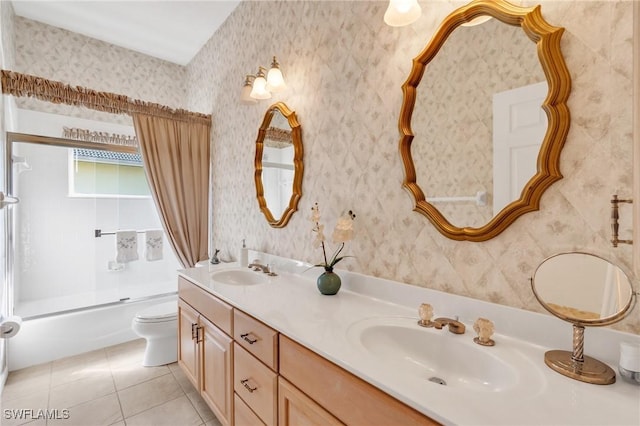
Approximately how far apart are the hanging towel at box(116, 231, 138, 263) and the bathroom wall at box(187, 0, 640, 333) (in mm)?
935

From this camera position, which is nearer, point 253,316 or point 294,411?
point 294,411

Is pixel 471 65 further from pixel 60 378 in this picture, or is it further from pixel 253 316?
pixel 60 378

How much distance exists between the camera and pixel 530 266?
89cm

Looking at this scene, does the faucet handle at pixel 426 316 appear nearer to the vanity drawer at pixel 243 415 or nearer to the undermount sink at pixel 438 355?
the undermount sink at pixel 438 355

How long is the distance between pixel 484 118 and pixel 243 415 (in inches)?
59.1

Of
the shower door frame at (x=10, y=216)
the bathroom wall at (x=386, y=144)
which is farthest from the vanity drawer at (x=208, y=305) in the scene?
the shower door frame at (x=10, y=216)

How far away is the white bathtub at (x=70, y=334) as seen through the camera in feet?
6.91

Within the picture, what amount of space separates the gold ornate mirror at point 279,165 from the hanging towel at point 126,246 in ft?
4.90

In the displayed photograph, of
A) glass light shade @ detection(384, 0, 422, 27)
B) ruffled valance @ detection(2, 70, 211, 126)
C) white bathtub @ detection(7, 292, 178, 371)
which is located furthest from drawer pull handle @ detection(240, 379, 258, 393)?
ruffled valance @ detection(2, 70, 211, 126)

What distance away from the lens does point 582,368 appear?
0.69 meters

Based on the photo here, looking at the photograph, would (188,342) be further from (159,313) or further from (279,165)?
(279,165)

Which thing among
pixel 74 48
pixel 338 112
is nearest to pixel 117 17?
pixel 74 48

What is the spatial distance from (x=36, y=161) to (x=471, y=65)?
3.14 metres

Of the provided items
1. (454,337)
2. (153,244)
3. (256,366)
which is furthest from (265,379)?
(153,244)
